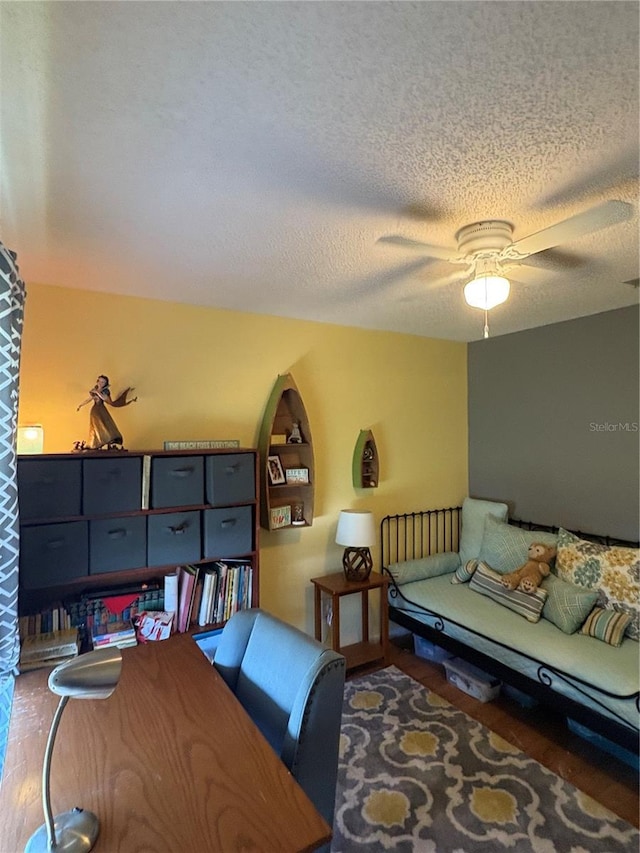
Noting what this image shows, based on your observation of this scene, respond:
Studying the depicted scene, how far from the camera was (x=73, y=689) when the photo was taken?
851mm

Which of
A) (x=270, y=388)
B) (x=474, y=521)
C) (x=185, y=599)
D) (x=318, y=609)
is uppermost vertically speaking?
(x=270, y=388)

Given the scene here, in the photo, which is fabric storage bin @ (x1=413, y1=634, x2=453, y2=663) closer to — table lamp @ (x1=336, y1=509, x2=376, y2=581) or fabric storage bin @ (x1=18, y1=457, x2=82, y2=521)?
table lamp @ (x1=336, y1=509, x2=376, y2=581)

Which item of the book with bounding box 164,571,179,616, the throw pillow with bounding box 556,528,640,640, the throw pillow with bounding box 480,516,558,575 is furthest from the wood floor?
the book with bounding box 164,571,179,616

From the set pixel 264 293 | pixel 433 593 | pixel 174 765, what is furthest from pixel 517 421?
pixel 174 765

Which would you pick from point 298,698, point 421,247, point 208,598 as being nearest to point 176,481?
point 208,598

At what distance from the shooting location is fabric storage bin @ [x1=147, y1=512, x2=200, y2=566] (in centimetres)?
209

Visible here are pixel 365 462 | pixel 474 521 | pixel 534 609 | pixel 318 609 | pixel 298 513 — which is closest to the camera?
pixel 534 609

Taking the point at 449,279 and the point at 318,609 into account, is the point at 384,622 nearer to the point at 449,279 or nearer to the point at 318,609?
the point at 318,609

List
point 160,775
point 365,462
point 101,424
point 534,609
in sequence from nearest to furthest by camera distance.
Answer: point 160,775
point 101,424
point 534,609
point 365,462

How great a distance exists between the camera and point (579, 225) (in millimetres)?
1323

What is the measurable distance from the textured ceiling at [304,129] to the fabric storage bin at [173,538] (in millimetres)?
1190

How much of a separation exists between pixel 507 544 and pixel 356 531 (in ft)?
3.57

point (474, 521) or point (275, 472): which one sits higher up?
point (275, 472)

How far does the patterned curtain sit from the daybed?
2250 mm
